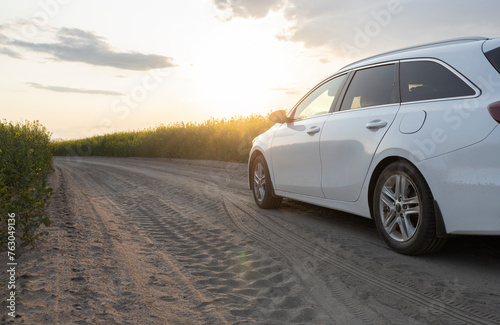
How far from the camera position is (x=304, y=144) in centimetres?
536

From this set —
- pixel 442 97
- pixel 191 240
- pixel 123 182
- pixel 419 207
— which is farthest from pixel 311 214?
pixel 123 182

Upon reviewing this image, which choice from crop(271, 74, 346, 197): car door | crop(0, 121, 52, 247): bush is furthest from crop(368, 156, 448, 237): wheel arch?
crop(0, 121, 52, 247): bush

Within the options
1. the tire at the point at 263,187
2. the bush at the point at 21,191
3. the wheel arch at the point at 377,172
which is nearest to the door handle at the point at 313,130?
the wheel arch at the point at 377,172

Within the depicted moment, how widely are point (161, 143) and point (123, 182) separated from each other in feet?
50.2

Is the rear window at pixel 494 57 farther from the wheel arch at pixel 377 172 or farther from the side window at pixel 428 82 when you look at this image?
the wheel arch at pixel 377 172

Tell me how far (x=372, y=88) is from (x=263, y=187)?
279 centimetres

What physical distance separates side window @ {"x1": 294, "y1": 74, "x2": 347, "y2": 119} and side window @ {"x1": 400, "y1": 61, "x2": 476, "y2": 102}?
1117 millimetres

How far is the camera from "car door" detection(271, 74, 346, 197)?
5129 mm

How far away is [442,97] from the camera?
358cm

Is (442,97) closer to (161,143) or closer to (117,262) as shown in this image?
(117,262)

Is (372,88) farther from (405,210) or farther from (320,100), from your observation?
(405,210)

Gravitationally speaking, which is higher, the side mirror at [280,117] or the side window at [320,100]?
the side window at [320,100]

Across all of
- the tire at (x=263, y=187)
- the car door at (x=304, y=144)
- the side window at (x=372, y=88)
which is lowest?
the tire at (x=263, y=187)

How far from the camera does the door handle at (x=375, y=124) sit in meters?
4.03
